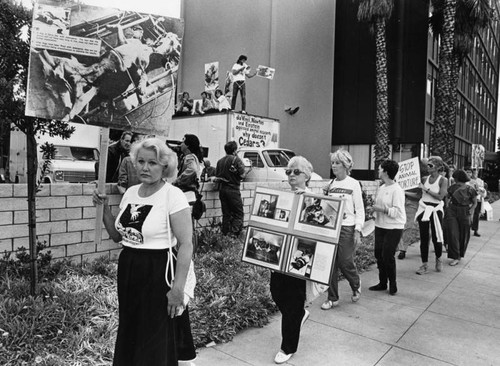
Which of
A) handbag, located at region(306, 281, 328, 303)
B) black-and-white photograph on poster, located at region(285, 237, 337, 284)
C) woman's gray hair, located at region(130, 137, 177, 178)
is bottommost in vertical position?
handbag, located at region(306, 281, 328, 303)

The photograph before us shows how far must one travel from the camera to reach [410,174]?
6641 mm

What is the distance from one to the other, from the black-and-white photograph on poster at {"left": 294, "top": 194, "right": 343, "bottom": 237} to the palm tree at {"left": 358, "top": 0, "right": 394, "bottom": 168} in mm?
13474

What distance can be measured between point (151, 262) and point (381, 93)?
15780 mm

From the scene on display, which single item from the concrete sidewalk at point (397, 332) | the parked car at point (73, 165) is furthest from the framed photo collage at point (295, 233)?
the parked car at point (73, 165)

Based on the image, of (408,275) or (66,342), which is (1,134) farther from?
(408,275)

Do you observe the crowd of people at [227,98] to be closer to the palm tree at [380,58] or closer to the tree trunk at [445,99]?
the palm tree at [380,58]

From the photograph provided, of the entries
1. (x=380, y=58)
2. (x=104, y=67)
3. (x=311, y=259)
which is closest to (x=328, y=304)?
(x=311, y=259)

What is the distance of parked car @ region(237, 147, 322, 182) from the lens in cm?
1277

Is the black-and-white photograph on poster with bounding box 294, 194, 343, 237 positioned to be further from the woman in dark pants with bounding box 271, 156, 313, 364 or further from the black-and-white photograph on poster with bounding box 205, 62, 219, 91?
the black-and-white photograph on poster with bounding box 205, 62, 219, 91

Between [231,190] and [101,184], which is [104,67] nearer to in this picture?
[101,184]

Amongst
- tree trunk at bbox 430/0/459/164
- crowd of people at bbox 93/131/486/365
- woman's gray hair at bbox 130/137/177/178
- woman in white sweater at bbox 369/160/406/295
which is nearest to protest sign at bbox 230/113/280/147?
tree trunk at bbox 430/0/459/164

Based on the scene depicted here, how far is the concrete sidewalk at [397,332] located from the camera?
3.58 m

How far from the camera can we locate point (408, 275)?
647 cm

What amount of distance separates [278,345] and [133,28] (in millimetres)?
3153
